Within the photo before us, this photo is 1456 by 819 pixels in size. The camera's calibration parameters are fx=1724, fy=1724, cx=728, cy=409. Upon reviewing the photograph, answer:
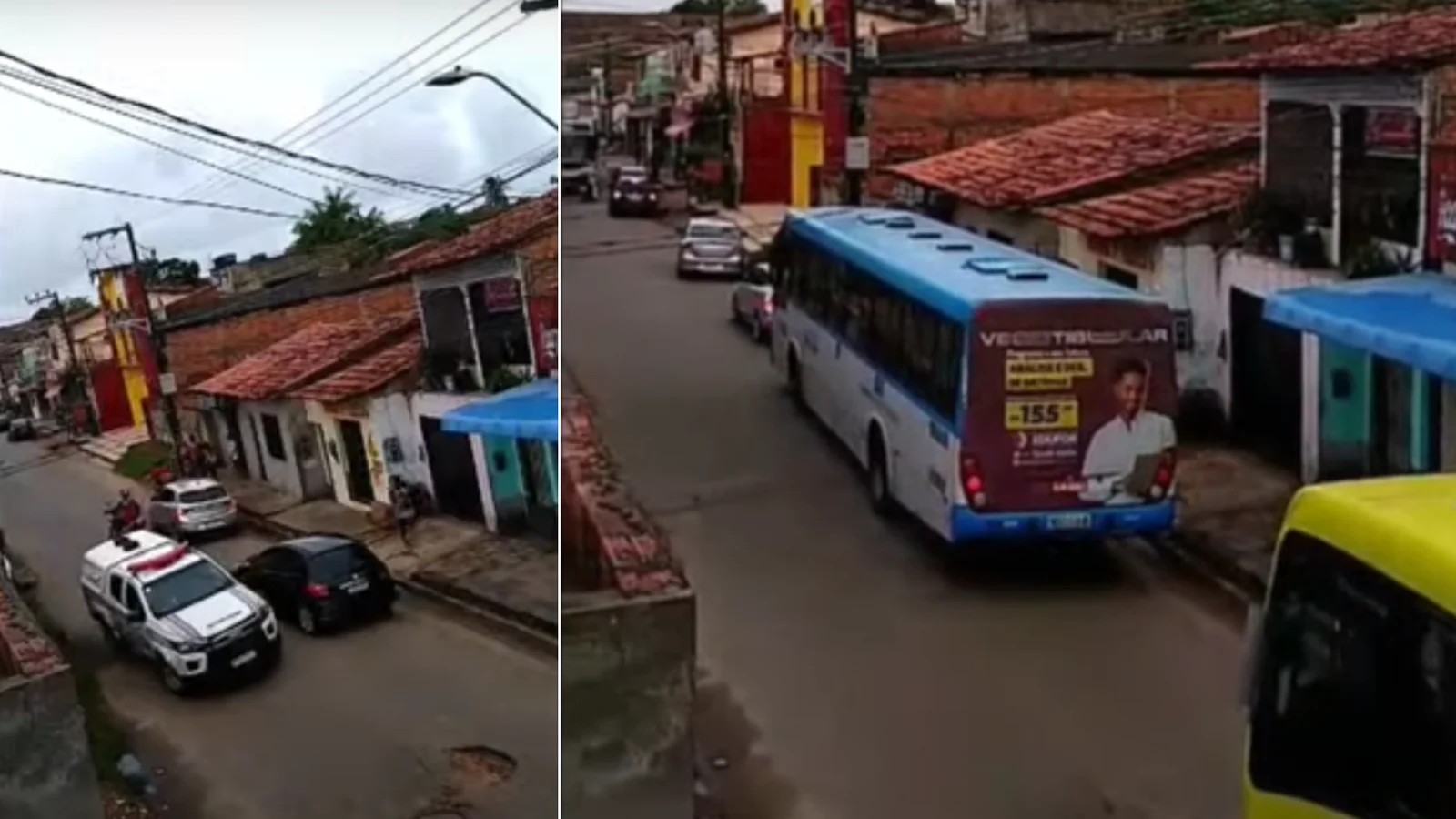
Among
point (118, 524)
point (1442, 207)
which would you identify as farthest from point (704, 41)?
point (1442, 207)

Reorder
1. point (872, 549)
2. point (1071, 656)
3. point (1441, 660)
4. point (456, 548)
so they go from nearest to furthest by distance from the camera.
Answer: point (1441, 660) < point (456, 548) < point (1071, 656) < point (872, 549)

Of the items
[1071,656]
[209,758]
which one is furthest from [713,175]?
[209,758]

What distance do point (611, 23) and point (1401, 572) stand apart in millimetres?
1030

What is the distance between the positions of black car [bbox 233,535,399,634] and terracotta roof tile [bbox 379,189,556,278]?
31cm

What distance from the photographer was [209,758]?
1.76 meters

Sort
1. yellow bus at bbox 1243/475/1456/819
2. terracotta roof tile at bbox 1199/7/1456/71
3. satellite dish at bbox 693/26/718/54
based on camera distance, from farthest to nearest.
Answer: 1. terracotta roof tile at bbox 1199/7/1456/71
2. satellite dish at bbox 693/26/718/54
3. yellow bus at bbox 1243/475/1456/819

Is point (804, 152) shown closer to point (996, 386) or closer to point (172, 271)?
point (996, 386)

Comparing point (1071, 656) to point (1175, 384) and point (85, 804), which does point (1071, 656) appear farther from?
point (85, 804)

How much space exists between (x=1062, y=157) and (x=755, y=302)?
1.79 ft

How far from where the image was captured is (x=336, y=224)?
1787 millimetres

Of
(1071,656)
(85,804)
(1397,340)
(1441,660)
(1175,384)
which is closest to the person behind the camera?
(1441,660)

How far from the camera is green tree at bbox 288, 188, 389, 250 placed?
1777 millimetres

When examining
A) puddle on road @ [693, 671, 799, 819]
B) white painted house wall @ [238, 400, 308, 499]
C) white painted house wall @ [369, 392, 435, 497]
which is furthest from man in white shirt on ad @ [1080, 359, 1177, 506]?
white painted house wall @ [238, 400, 308, 499]

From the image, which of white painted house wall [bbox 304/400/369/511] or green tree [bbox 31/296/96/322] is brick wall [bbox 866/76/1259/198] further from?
green tree [bbox 31/296/96/322]
